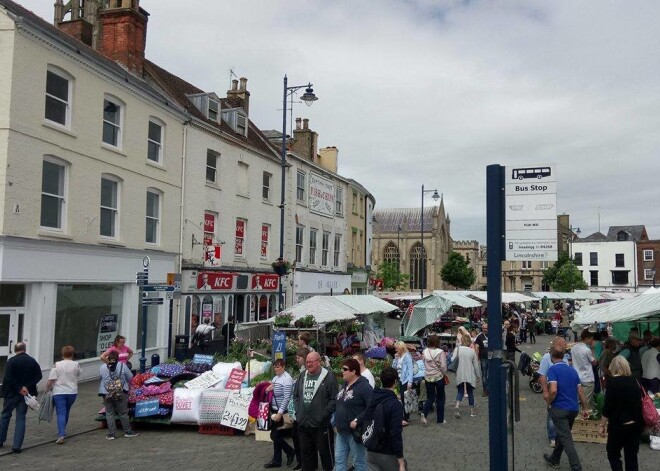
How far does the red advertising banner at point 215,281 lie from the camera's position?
23641mm

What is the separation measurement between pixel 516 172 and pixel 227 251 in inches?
848

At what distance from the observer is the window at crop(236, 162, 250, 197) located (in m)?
27.0

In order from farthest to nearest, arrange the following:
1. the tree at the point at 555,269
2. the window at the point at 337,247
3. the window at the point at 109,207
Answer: the tree at the point at 555,269
the window at the point at 337,247
the window at the point at 109,207

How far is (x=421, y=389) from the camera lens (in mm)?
13375

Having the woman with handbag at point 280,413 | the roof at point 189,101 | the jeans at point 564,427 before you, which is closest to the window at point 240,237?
the roof at point 189,101

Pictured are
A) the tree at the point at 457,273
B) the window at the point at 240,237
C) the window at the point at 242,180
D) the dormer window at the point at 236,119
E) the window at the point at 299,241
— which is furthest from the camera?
the tree at the point at 457,273

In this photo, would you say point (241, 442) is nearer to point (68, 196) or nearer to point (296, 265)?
point (68, 196)

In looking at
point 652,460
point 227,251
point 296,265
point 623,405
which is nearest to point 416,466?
point 623,405

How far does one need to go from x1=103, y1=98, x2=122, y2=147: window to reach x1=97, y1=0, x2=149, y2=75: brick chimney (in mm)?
4611

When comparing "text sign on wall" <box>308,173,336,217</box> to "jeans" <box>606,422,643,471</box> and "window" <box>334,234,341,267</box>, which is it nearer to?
"window" <box>334,234,341,267</box>

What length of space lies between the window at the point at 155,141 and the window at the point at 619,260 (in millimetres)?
73567

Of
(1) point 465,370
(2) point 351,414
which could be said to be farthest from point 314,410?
(1) point 465,370

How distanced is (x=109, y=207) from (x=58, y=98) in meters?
3.81

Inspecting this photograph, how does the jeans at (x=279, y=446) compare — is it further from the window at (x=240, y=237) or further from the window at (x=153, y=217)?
the window at (x=240, y=237)
